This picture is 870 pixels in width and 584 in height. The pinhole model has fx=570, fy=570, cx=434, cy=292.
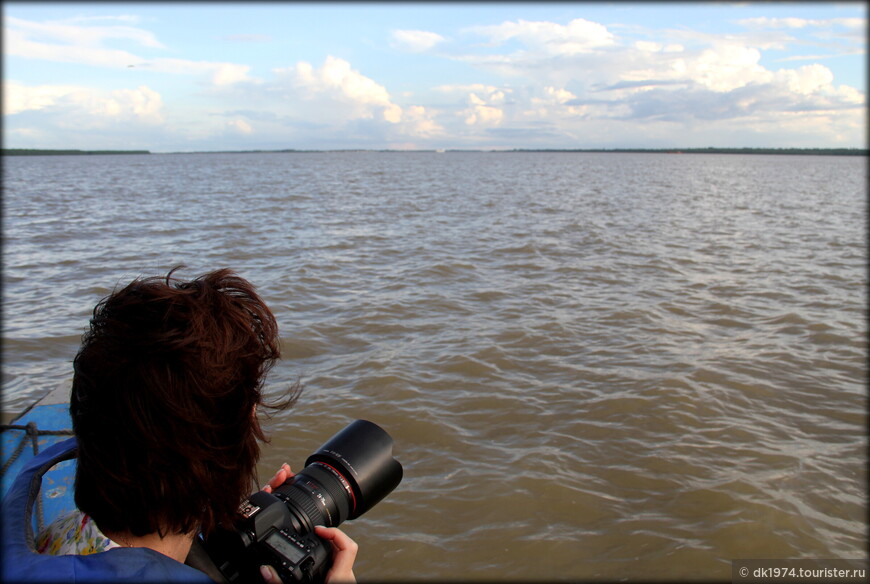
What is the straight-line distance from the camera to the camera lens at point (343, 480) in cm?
161

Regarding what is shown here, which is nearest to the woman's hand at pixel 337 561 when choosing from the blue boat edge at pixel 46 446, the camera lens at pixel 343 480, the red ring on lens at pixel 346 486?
the camera lens at pixel 343 480

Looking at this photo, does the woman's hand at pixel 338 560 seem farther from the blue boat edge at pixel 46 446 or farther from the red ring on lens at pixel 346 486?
the blue boat edge at pixel 46 446

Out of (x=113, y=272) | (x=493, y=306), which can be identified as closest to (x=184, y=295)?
(x=493, y=306)

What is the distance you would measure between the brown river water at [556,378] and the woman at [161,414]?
2.30m

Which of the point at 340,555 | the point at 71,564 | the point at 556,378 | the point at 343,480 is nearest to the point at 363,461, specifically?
the point at 343,480

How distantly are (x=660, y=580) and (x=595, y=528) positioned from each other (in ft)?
1.54

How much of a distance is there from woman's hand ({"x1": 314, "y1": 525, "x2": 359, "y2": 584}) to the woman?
0.28m

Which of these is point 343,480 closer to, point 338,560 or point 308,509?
point 308,509

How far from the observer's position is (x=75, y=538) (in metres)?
1.17

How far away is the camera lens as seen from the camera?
1607 mm

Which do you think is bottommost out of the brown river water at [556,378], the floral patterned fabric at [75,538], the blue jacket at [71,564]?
the brown river water at [556,378]

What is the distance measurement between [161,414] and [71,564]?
0.89ft

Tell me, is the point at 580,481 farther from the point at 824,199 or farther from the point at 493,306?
the point at 824,199

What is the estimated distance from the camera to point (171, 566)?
3.42 feet
